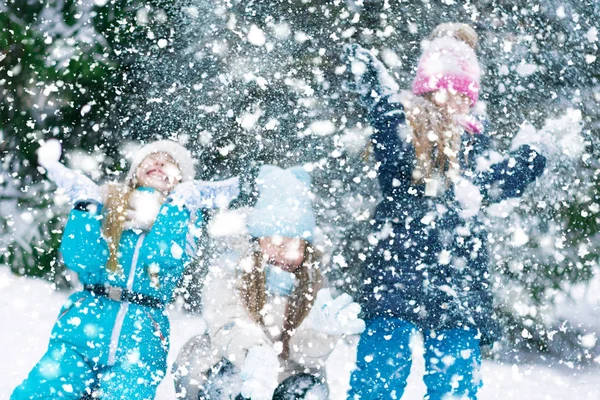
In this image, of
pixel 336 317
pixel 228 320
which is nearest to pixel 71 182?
pixel 228 320

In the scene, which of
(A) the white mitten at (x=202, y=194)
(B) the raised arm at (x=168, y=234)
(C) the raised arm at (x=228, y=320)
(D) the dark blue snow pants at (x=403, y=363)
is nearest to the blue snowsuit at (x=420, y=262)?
(D) the dark blue snow pants at (x=403, y=363)

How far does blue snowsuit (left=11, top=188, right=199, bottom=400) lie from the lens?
6.64 feet

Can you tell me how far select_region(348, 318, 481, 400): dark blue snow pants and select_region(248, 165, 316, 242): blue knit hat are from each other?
48 centimetres

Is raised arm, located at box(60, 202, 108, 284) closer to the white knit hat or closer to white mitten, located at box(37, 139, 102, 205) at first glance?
white mitten, located at box(37, 139, 102, 205)

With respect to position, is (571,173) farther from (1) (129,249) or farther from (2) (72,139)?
(2) (72,139)

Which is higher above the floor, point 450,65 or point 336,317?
point 450,65

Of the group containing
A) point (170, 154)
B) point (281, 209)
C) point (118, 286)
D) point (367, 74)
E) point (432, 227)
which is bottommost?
point (118, 286)

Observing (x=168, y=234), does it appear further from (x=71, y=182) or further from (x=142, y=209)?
(x=71, y=182)

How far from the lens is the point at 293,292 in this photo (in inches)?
83.5

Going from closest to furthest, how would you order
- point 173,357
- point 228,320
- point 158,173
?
point 228,320, point 158,173, point 173,357

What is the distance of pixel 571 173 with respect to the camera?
368 cm

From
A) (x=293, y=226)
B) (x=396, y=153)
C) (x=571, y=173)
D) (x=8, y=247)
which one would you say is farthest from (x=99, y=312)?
(x=571, y=173)

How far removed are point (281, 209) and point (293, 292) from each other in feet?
1.08

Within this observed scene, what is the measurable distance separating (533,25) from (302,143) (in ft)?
5.82
